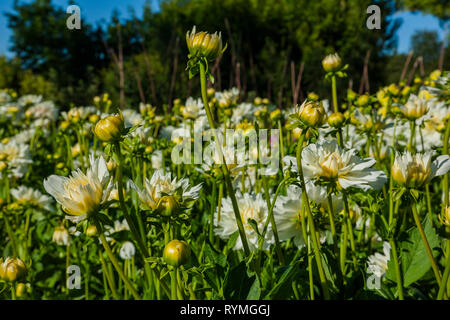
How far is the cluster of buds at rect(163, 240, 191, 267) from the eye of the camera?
1.79ft

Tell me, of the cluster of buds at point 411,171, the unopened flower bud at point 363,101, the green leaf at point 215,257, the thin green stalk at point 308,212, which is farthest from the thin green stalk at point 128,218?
the unopened flower bud at point 363,101

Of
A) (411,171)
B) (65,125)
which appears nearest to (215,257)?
(411,171)

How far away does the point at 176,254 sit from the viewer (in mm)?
544

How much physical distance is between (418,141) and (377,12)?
751 mm

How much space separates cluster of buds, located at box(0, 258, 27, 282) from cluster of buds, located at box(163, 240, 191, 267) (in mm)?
339

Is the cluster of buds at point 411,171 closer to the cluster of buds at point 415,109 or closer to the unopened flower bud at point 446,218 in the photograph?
the unopened flower bud at point 446,218

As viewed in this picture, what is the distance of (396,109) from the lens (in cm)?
112

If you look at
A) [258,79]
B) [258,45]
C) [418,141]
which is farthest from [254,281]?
[258,45]

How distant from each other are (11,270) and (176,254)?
0.37m

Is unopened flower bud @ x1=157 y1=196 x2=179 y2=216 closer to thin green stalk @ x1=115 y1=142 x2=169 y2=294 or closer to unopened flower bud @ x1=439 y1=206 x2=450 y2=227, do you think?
thin green stalk @ x1=115 y1=142 x2=169 y2=294

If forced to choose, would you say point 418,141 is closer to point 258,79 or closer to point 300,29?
point 258,79

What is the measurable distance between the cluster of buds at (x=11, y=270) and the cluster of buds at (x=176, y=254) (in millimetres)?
339

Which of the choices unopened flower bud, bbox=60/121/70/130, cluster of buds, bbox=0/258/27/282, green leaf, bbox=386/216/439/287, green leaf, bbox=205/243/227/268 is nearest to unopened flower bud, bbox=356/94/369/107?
green leaf, bbox=386/216/439/287

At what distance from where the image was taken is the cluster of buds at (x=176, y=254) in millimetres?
545
